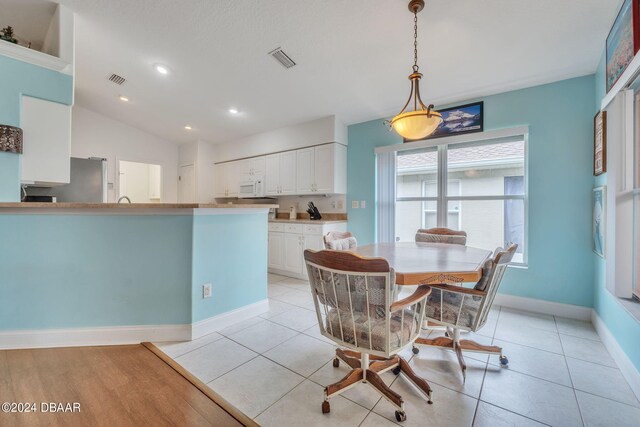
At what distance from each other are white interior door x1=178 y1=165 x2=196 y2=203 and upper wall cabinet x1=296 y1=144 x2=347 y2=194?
272cm

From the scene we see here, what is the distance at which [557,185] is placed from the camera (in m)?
2.80

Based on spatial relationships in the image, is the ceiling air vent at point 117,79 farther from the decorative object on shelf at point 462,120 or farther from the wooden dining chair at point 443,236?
the wooden dining chair at point 443,236

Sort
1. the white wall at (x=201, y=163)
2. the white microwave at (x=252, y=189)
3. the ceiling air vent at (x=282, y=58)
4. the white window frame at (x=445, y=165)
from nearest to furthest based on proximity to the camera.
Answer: the ceiling air vent at (x=282, y=58), the white window frame at (x=445, y=165), the white microwave at (x=252, y=189), the white wall at (x=201, y=163)

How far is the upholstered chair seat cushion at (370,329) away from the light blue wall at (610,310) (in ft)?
4.61

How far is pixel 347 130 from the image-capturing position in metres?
4.33

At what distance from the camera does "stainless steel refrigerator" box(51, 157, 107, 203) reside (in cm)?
377

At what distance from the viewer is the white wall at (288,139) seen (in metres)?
4.15

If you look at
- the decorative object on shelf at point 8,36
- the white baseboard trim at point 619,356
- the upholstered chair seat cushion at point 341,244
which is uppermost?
the decorative object on shelf at point 8,36

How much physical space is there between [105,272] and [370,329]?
2.18 metres

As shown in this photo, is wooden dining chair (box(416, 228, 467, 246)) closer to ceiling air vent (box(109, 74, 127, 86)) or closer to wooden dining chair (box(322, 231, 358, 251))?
wooden dining chair (box(322, 231, 358, 251))

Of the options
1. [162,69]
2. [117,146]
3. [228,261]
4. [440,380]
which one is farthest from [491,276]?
[117,146]

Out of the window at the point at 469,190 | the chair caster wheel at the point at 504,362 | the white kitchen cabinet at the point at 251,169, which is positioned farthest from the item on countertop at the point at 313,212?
the chair caster wheel at the point at 504,362

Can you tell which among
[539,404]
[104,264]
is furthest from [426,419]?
[104,264]

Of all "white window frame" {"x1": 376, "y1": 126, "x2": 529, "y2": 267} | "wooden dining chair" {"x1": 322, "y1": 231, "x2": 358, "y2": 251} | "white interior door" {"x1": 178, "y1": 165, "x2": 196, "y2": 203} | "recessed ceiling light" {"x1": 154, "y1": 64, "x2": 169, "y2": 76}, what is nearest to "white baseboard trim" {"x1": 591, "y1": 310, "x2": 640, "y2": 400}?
"white window frame" {"x1": 376, "y1": 126, "x2": 529, "y2": 267}
